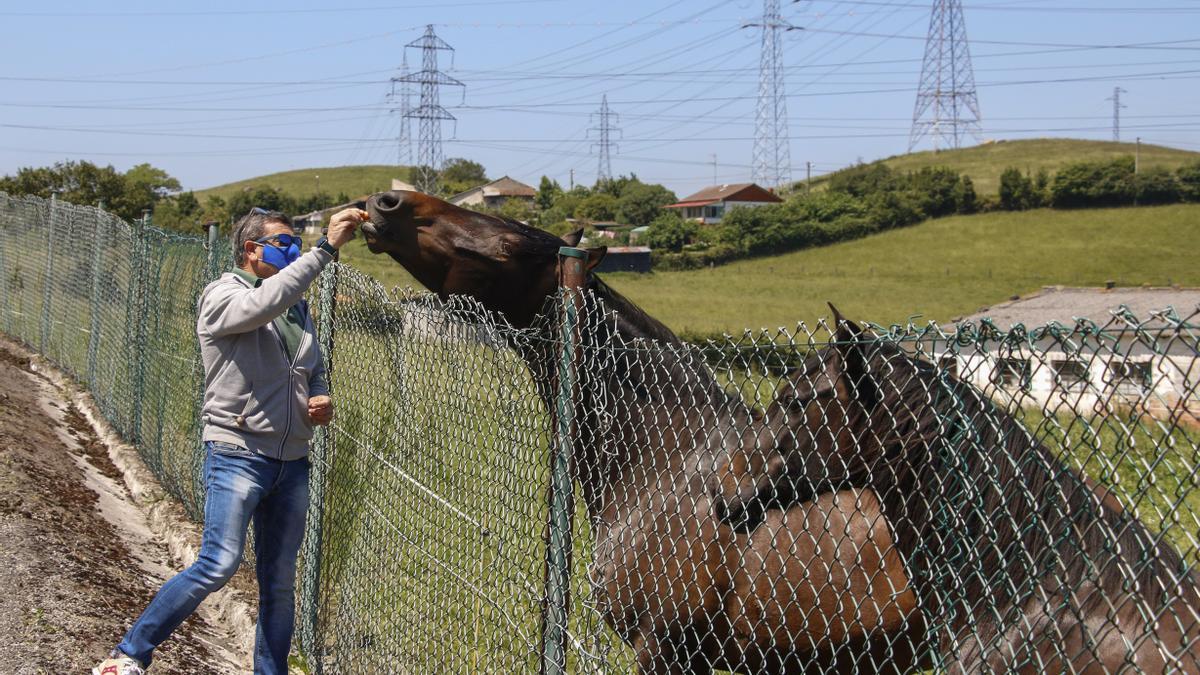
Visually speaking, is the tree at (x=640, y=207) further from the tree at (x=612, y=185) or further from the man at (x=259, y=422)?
the man at (x=259, y=422)

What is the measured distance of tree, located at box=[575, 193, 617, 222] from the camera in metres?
79.1

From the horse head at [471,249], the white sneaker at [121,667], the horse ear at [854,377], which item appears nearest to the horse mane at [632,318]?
the horse head at [471,249]

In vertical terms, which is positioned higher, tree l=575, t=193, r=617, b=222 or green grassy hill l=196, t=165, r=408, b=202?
green grassy hill l=196, t=165, r=408, b=202

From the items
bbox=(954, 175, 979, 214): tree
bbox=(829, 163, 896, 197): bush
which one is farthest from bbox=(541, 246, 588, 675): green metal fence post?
bbox=(954, 175, 979, 214): tree

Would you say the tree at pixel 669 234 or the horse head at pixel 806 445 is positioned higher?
the tree at pixel 669 234

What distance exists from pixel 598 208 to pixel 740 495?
7770 cm

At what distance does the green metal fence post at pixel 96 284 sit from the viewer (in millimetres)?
9852

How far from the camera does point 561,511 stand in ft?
9.55

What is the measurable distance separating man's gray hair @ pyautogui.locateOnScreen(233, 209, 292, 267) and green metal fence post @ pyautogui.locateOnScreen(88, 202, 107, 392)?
22.1 ft

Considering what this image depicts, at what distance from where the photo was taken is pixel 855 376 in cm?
280

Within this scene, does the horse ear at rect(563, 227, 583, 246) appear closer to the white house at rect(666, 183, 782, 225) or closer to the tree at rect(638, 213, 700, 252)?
the tree at rect(638, 213, 700, 252)

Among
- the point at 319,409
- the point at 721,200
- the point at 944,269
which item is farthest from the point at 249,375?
the point at 721,200

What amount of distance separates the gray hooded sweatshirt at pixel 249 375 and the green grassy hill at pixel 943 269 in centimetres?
4265

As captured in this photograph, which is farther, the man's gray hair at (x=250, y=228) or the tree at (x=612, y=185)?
the tree at (x=612, y=185)
